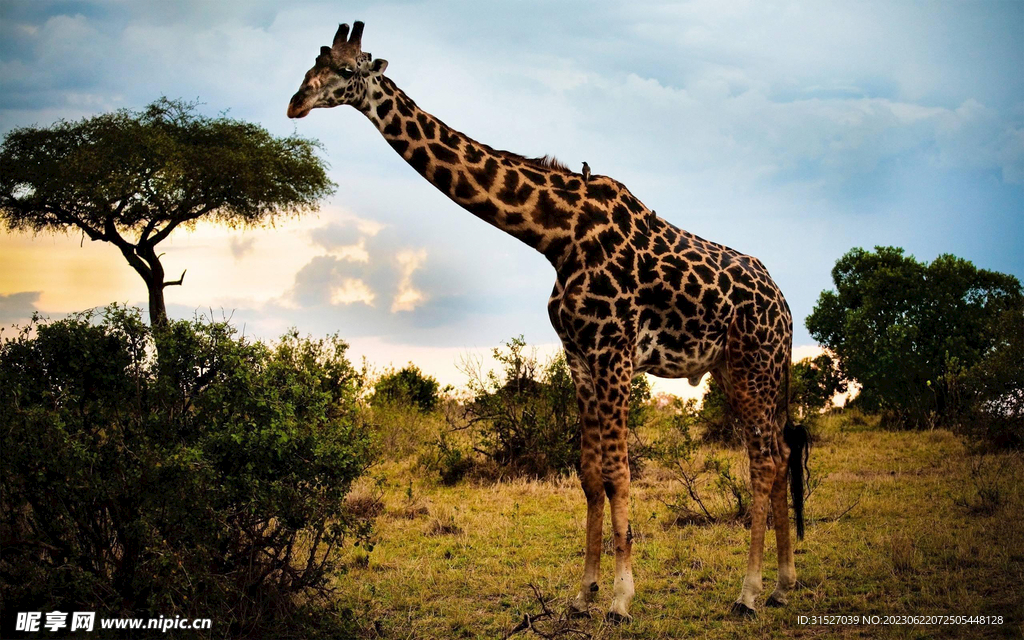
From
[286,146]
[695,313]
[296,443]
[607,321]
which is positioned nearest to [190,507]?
[296,443]

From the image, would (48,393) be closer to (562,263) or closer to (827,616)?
(562,263)

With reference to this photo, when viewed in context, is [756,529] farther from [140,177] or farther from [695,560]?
[140,177]

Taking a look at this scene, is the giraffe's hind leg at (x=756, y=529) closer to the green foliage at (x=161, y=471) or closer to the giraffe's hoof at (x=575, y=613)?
the giraffe's hoof at (x=575, y=613)

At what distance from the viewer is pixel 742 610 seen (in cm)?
679

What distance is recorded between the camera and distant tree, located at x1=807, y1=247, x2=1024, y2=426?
1727 cm

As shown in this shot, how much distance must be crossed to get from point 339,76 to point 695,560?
527 cm

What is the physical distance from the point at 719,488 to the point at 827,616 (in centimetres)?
395

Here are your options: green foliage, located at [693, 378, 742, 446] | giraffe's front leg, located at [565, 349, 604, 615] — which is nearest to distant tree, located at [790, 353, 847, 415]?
green foliage, located at [693, 378, 742, 446]

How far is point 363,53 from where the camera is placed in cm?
645

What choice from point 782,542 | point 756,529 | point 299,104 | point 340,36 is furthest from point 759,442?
point 340,36

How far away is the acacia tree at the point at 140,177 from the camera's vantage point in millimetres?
22953

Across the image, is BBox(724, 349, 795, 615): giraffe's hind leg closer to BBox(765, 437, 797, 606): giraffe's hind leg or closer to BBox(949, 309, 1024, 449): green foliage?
BBox(765, 437, 797, 606): giraffe's hind leg

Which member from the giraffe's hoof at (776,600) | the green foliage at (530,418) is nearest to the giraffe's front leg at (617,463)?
the giraffe's hoof at (776,600)

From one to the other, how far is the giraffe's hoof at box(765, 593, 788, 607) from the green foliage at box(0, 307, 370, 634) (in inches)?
130
